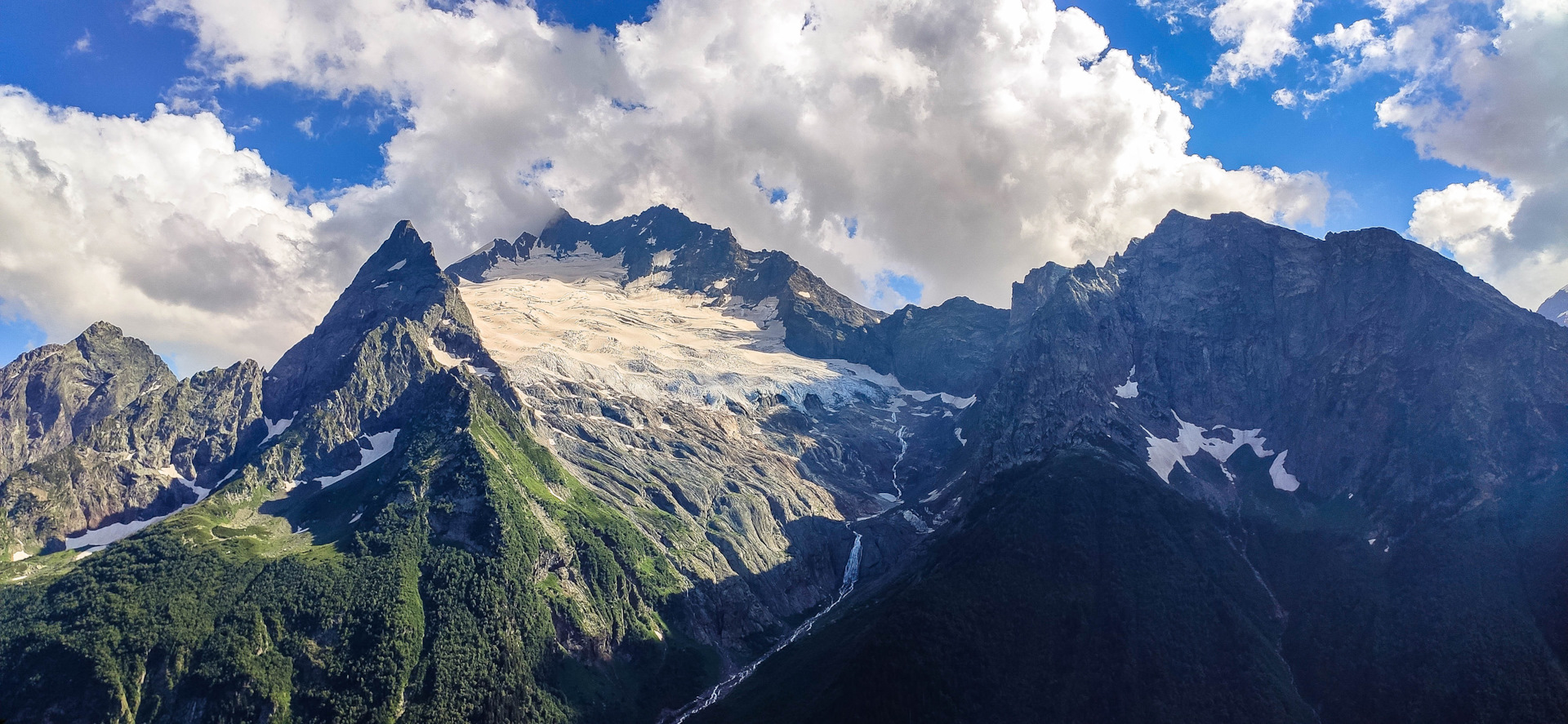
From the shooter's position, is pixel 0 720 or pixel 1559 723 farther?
pixel 1559 723

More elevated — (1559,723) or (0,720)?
(0,720)
